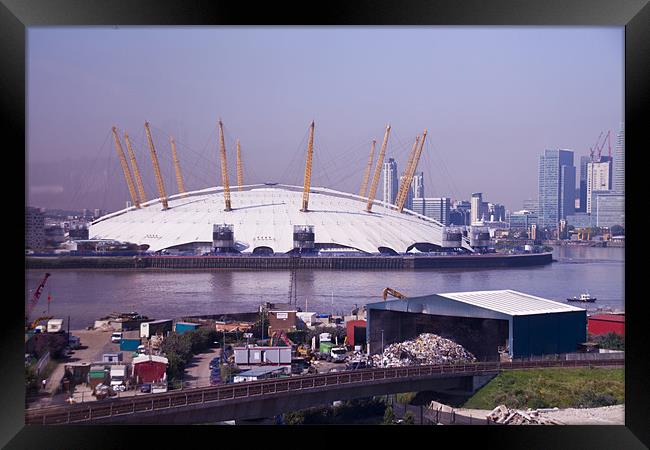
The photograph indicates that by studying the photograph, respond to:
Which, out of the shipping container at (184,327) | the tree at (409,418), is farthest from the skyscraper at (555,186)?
the shipping container at (184,327)

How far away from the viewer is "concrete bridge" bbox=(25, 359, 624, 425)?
12.7 ft

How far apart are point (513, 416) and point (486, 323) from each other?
3.96 ft

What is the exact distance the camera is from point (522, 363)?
5617 millimetres

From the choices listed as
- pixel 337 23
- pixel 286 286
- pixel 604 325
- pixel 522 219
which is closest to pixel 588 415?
pixel 604 325

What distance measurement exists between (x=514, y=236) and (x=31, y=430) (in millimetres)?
7796

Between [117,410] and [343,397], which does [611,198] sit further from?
[117,410]

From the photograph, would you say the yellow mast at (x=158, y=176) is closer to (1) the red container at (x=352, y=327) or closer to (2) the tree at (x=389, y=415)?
(1) the red container at (x=352, y=327)

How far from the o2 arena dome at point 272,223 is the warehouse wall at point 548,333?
3.82m

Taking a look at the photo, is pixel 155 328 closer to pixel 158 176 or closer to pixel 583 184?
pixel 158 176

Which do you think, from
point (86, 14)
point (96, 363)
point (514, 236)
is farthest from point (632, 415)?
point (514, 236)

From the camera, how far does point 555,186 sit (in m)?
8.27

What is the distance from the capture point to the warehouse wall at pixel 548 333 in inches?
225

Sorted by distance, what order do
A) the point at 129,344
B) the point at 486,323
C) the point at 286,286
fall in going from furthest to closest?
the point at 286,286, the point at 129,344, the point at 486,323

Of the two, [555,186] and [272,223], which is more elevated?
[555,186]
